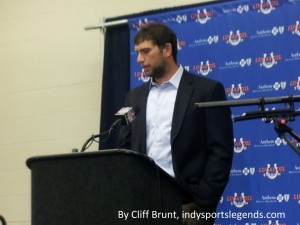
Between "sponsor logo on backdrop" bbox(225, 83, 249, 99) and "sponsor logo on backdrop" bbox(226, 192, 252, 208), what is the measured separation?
0.62 meters

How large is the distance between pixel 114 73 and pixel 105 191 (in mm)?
2291

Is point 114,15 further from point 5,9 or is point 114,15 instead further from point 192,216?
point 192,216

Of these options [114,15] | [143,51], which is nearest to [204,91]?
[143,51]

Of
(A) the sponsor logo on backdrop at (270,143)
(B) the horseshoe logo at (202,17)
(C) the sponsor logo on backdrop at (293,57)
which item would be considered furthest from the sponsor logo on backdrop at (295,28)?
(A) the sponsor logo on backdrop at (270,143)

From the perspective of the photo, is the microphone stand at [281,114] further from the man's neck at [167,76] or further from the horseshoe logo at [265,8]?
the horseshoe logo at [265,8]

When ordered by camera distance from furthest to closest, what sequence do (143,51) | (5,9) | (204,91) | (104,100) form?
(5,9), (104,100), (143,51), (204,91)

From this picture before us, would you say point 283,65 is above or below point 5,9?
below

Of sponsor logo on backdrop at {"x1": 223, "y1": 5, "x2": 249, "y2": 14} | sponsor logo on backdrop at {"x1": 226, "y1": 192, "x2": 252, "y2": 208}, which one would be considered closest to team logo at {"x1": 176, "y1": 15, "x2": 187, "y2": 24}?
sponsor logo on backdrop at {"x1": 223, "y1": 5, "x2": 249, "y2": 14}

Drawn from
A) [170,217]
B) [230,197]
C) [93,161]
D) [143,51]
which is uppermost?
[143,51]

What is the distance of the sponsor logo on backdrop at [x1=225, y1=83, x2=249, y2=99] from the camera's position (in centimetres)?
336

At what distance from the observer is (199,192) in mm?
2107

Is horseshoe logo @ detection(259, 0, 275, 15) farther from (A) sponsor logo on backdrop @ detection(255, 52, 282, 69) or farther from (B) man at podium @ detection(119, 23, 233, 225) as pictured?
A: (B) man at podium @ detection(119, 23, 233, 225)

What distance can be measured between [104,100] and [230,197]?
1147mm

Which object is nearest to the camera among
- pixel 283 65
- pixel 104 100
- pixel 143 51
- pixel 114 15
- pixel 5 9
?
pixel 143 51
